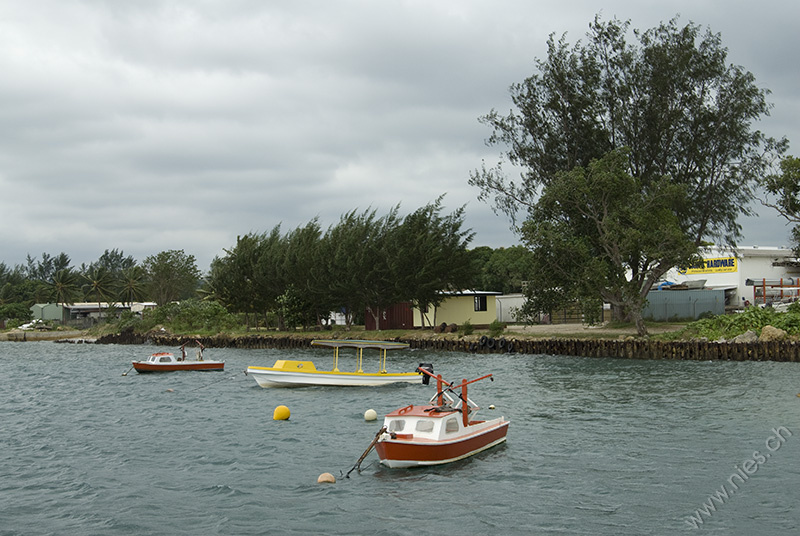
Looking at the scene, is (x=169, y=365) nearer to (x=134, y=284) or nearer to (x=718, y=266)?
(x=718, y=266)

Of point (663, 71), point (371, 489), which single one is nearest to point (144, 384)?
point (371, 489)

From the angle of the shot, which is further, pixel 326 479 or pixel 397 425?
pixel 397 425

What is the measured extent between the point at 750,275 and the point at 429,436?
293 ft

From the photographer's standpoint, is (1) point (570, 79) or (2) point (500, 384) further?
(1) point (570, 79)

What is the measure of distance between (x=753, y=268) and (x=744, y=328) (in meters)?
44.0

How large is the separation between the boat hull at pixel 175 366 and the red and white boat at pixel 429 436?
3960cm

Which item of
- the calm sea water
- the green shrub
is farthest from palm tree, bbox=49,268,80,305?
the calm sea water

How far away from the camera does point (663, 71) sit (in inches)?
2628

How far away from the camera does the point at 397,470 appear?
23000 mm

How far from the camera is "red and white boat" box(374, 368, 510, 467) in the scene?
22656 mm

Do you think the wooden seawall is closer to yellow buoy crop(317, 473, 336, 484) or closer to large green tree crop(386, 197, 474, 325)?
large green tree crop(386, 197, 474, 325)

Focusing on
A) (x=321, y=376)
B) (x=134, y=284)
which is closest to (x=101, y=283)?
(x=134, y=284)

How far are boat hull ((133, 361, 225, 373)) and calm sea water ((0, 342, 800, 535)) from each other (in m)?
15.8

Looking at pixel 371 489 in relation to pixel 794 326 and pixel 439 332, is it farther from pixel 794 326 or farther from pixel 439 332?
pixel 439 332
